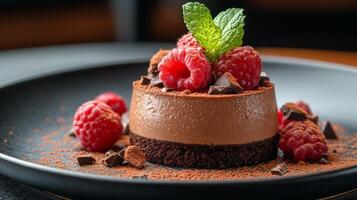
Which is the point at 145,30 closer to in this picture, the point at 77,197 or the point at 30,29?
the point at 30,29

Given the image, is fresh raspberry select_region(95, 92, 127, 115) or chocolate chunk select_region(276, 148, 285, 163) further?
fresh raspberry select_region(95, 92, 127, 115)

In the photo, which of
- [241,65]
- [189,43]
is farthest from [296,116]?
[189,43]

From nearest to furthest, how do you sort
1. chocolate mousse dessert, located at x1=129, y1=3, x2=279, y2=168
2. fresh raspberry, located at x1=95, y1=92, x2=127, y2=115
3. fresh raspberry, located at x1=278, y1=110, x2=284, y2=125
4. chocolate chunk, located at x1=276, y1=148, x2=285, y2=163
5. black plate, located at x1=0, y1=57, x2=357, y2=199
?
black plate, located at x1=0, y1=57, x2=357, y2=199
chocolate mousse dessert, located at x1=129, y1=3, x2=279, y2=168
chocolate chunk, located at x1=276, y1=148, x2=285, y2=163
fresh raspberry, located at x1=278, y1=110, x2=284, y2=125
fresh raspberry, located at x1=95, y1=92, x2=127, y2=115

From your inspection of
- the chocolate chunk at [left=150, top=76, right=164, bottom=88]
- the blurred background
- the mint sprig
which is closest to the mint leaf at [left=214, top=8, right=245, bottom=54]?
the mint sprig

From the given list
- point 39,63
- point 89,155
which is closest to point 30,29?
point 39,63

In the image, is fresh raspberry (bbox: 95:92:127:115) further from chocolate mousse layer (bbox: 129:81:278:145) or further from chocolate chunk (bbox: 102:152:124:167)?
chocolate chunk (bbox: 102:152:124:167)

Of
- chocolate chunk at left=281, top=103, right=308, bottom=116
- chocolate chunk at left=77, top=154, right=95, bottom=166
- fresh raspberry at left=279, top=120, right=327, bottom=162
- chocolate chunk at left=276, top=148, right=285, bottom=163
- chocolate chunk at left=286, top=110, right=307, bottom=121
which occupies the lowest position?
chocolate chunk at left=276, top=148, right=285, bottom=163

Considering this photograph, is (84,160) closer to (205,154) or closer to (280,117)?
(205,154)
